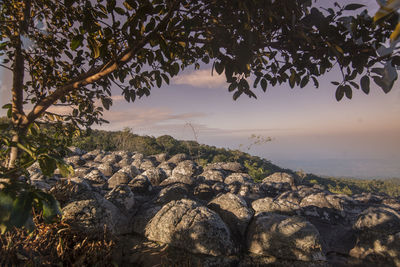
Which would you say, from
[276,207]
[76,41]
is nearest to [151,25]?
[76,41]

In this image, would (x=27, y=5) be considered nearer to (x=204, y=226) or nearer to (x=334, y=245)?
(x=204, y=226)

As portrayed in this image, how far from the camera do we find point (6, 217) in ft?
3.28

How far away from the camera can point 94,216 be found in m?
3.32

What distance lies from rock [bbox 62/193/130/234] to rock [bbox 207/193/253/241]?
203 cm

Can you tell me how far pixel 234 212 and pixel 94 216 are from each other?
9.06 feet

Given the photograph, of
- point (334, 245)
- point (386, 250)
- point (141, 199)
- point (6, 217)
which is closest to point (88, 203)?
point (141, 199)

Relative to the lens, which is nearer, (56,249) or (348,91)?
(348,91)

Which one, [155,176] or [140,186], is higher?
[140,186]

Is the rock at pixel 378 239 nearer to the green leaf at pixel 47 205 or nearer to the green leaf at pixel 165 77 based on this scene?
the green leaf at pixel 165 77

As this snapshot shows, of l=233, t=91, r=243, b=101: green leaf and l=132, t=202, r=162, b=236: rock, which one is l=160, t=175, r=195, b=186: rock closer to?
l=132, t=202, r=162, b=236: rock

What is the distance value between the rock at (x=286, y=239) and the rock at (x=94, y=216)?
2533 millimetres

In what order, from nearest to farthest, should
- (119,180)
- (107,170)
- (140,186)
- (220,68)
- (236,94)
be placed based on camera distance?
(220,68)
(236,94)
(140,186)
(119,180)
(107,170)

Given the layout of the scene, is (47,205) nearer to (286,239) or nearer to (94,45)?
(94,45)

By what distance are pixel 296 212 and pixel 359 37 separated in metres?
4.20
